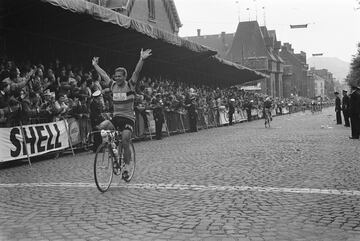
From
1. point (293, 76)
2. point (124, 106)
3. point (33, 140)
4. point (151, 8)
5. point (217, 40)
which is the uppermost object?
point (217, 40)

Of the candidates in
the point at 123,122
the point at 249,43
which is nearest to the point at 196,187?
the point at 123,122

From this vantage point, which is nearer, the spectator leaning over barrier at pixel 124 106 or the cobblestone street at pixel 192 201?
the cobblestone street at pixel 192 201

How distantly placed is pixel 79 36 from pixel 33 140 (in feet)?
28.3

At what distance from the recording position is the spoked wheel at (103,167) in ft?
24.9

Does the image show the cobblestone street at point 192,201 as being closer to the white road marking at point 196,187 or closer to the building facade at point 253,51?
the white road marking at point 196,187

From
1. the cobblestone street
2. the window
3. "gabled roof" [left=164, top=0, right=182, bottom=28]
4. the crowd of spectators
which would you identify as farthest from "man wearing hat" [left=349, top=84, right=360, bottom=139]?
"gabled roof" [left=164, top=0, right=182, bottom=28]

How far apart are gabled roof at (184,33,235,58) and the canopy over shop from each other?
77.9 meters

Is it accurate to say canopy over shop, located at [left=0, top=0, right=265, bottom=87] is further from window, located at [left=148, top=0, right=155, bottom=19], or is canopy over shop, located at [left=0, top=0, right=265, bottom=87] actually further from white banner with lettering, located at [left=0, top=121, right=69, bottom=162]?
window, located at [left=148, top=0, right=155, bottom=19]

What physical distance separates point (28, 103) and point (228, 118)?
2126 cm

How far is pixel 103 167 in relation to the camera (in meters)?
7.81

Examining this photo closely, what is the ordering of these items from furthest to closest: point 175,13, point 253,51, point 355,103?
point 253,51
point 175,13
point 355,103

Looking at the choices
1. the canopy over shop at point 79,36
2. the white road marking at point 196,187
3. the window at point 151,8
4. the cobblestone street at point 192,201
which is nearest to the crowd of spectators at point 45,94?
the canopy over shop at point 79,36

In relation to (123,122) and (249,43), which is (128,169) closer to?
(123,122)

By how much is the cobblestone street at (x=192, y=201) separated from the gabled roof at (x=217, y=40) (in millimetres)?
95239
